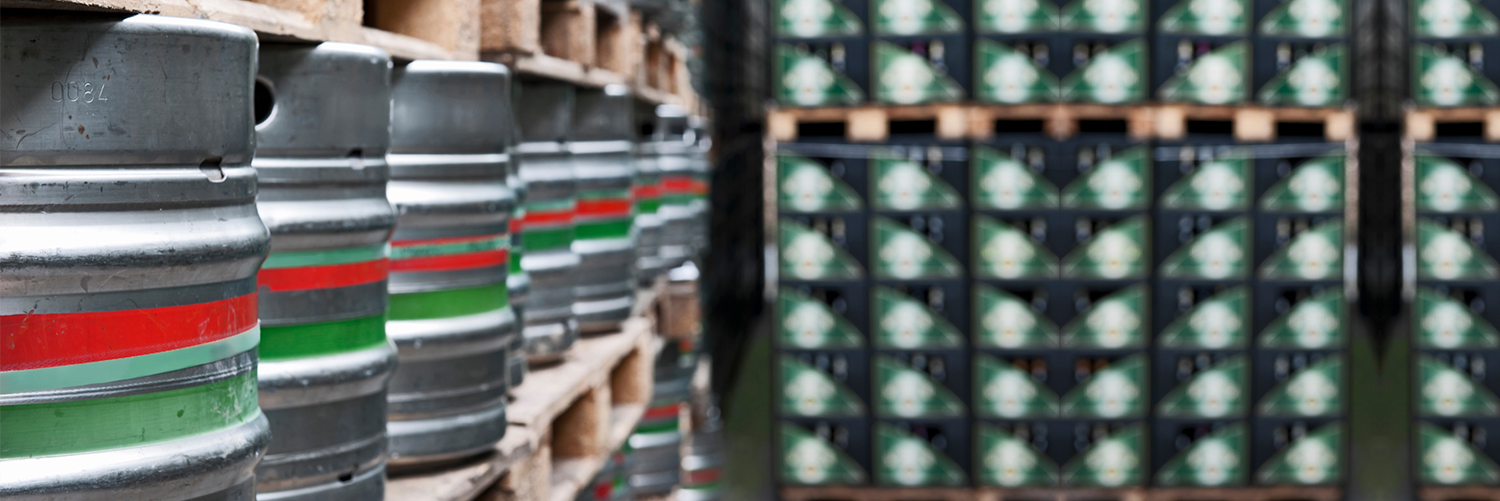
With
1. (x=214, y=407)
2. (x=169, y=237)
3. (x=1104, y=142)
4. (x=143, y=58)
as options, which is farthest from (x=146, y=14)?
(x=1104, y=142)

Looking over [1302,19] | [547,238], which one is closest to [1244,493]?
[1302,19]

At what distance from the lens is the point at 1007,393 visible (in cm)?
602

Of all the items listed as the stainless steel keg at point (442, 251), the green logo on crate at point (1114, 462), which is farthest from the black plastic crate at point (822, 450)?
the stainless steel keg at point (442, 251)

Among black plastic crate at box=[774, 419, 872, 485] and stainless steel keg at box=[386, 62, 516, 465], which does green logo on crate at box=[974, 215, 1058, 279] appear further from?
stainless steel keg at box=[386, 62, 516, 465]

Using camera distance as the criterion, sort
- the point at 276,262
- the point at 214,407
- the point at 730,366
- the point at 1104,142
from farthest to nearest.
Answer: the point at 730,366, the point at 1104,142, the point at 276,262, the point at 214,407

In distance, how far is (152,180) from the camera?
1.16 m

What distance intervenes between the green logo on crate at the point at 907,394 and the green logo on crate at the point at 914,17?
1465 mm

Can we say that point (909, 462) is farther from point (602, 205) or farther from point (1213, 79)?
point (602, 205)

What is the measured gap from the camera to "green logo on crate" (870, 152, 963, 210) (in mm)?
6004

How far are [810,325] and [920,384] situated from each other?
56cm

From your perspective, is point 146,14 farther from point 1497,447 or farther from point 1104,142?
point 1497,447

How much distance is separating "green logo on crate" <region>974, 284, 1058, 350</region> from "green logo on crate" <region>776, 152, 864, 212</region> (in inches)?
27.5

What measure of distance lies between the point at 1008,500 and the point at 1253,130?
76.6 inches

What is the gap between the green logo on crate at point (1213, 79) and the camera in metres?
5.88
